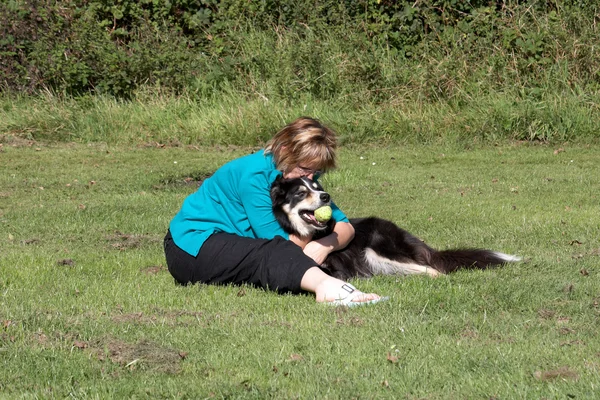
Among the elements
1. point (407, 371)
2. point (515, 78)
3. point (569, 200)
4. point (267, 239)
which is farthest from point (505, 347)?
point (515, 78)

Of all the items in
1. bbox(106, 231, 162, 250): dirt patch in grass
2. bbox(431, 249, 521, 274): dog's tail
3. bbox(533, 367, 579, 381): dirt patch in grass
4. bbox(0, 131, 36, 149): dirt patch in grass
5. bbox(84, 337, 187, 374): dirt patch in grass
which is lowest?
bbox(0, 131, 36, 149): dirt patch in grass

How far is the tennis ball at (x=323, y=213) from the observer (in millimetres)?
5312

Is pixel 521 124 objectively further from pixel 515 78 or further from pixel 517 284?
pixel 517 284

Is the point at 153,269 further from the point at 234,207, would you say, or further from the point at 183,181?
the point at 183,181

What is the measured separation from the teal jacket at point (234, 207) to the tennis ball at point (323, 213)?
0.30 m

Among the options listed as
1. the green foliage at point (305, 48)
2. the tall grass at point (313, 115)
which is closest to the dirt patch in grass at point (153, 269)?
the tall grass at point (313, 115)

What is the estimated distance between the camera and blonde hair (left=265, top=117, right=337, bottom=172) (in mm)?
5285

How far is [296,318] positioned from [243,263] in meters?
0.87

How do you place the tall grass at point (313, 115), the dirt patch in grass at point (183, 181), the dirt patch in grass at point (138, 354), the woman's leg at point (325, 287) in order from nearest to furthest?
the dirt patch in grass at point (138, 354) < the woman's leg at point (325, 287) < the dirt patch in grass at point (183, 181) < the tall grass at point (313, 115)

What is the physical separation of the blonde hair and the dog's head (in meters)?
0.11

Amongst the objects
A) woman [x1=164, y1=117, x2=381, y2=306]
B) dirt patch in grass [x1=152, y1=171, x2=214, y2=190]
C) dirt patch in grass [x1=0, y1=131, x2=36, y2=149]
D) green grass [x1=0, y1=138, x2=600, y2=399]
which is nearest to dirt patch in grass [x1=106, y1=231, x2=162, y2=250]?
green grass [x1=0, y1=138, x2=600, y2=399]

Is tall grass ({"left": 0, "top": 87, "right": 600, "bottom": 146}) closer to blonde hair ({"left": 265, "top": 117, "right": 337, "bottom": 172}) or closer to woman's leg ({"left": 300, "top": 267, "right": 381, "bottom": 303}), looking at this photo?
blonde hair ({"left": 265, "top": 117, "right": 337, "bottom": 172})

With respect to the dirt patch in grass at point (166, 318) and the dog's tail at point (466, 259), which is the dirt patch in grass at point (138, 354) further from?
the dog's tail at point (466, 259)

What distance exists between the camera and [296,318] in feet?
14.9
